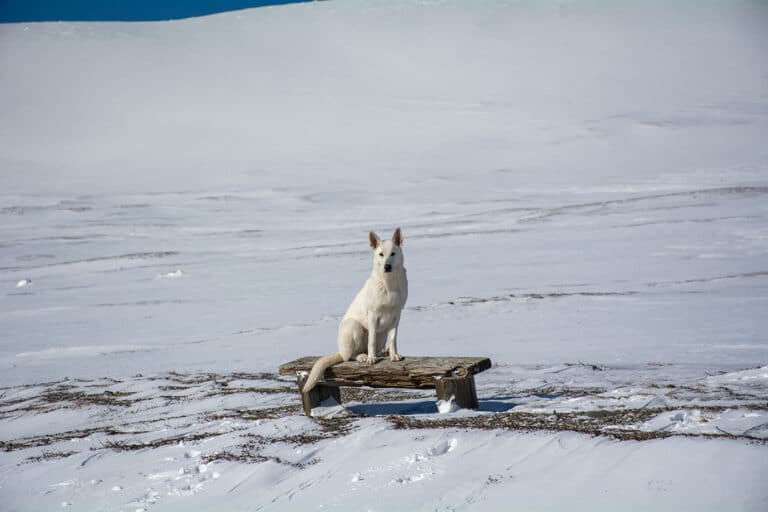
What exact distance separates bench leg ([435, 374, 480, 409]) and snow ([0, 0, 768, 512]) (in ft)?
0.71

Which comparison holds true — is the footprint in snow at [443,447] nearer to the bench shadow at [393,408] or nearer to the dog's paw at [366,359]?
the dog's paw at [366,359]

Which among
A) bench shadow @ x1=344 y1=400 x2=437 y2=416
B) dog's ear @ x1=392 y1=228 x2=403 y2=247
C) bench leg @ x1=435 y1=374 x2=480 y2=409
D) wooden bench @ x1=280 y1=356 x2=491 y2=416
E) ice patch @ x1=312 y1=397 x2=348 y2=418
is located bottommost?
bench shadow @ x1=344 y1=400 x2=437 y2=416

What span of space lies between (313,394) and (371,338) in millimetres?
729

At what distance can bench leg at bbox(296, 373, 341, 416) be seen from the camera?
7586mm

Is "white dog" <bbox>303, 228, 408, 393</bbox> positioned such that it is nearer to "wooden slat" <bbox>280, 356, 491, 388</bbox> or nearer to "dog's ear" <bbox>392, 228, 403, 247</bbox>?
"dog's ear" <bbox>392, 228, 403, 247</bbox>

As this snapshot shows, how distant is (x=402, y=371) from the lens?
722 cm

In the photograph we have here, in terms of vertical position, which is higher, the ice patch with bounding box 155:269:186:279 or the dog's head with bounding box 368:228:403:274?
the dog's head with bounding box 368:228:403:274

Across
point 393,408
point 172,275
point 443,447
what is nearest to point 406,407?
point 393,408

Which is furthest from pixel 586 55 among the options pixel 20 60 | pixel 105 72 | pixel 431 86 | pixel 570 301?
pixel 570 301

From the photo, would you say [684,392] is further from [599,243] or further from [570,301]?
[599,243]

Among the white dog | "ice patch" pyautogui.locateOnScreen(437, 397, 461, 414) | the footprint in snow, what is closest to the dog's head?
the white dog

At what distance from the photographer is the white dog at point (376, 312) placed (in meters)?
7.38

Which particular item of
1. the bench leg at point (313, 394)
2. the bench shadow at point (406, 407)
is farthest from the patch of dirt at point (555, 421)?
the bench leg at point (313, 394)

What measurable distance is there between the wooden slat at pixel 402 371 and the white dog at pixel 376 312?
0.11 metres
